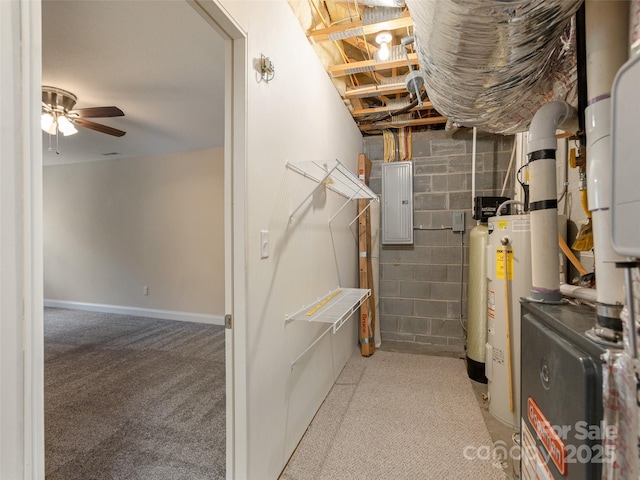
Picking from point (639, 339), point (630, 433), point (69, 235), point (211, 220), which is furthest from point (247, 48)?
point (69, 235)

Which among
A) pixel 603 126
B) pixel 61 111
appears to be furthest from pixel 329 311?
pixel 61 111

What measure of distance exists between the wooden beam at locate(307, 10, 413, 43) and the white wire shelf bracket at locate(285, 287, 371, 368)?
1866mm

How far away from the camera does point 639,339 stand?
584 millimetres

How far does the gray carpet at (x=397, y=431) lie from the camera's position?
5.31 ft

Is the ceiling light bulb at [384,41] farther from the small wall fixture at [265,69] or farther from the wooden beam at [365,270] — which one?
the wooden beam at [365,270]

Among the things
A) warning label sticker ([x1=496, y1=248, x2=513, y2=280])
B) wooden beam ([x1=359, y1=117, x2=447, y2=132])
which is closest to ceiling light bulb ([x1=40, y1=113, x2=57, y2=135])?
wooden beam ([x1=359, y1=117, x2=447, y2=132])

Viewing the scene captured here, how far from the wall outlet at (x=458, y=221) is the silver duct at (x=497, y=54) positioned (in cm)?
175

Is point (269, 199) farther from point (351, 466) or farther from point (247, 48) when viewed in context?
point (351, 466)

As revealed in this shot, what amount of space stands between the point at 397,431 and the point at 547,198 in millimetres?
1719

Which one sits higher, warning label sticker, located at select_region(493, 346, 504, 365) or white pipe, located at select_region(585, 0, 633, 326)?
white pipe, located at select_region(585, 0, 633, 326)

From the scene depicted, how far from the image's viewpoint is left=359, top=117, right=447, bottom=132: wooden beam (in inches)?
125

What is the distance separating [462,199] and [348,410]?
2578 mm

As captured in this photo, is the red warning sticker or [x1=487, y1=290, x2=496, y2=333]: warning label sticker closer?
the red warning sticker

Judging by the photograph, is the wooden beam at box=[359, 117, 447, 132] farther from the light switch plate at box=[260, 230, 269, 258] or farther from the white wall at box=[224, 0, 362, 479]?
the light switch plate at box=[260, 230, 269, 258]
